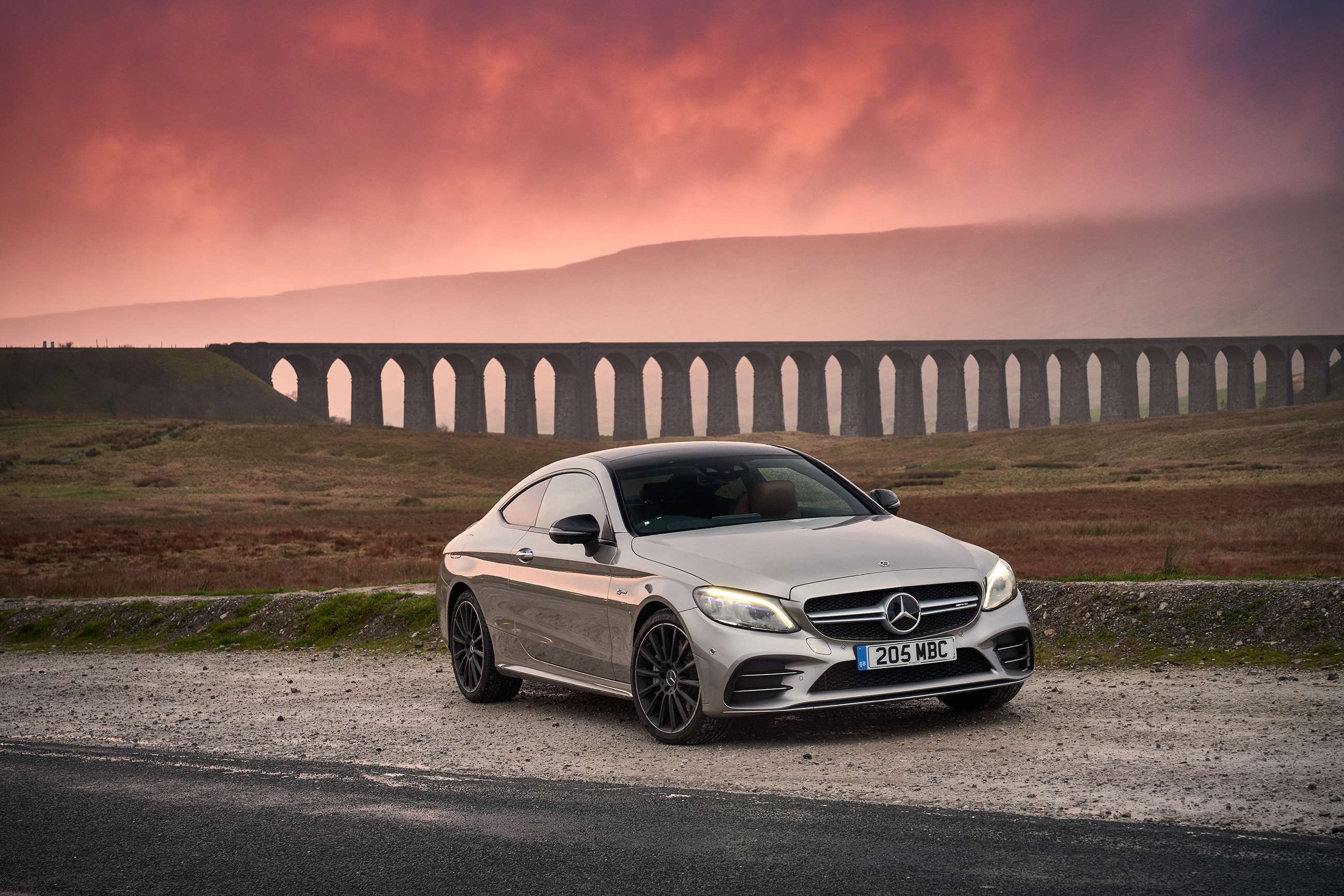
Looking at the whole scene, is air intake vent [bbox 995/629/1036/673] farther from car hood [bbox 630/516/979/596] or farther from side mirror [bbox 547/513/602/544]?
side mirror [bbox 547/513/602/544]

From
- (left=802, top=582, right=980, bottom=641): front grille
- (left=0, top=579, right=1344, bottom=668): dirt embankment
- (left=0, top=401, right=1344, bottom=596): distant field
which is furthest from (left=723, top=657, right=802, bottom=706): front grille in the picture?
(left=0, top=401, right=1344, bottom=596): distant field

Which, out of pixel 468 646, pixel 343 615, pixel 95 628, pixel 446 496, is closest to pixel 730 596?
pixel 468 646

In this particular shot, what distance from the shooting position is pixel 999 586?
→ 24.1 feet

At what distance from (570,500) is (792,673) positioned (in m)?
2.36

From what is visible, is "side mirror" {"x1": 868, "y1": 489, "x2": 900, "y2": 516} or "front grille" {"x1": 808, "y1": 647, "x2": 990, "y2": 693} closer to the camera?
"front grille" {"x1": 808, "y1": 647, "x2": 990, "y2": 693}

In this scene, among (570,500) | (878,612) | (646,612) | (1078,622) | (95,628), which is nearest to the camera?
(878,612)

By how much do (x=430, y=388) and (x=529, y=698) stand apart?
109066 millimetres

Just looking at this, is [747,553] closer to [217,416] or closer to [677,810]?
[677,810]

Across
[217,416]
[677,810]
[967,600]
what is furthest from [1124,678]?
[217,416]

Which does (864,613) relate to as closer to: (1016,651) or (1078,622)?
(1016,651)

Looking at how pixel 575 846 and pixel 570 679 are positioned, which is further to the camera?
pixel 570 679

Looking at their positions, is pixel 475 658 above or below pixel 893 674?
below

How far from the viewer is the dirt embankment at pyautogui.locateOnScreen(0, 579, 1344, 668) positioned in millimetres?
9422

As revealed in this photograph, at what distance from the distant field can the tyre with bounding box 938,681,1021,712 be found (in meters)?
4.84
